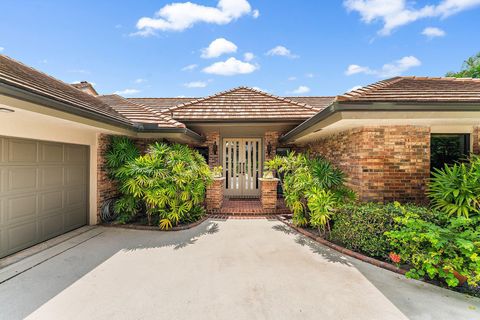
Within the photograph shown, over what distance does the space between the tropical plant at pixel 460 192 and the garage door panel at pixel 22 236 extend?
8.27 meters

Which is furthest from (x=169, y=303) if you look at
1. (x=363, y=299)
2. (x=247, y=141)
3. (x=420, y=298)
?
(x=247, y=141)

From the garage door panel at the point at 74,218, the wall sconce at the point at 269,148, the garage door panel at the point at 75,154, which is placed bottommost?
the garage door panel at the point at 74,218

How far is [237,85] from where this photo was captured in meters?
10.6

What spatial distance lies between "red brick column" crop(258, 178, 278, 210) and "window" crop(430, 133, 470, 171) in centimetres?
423

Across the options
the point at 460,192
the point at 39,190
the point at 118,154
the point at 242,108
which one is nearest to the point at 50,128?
the point at 39,190

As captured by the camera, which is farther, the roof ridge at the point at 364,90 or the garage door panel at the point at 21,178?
the garage door panel at the point at 21,178

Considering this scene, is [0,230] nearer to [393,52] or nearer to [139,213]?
[139,213]

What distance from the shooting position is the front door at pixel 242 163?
9.30 meters

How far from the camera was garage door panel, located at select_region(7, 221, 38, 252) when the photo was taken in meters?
4.05

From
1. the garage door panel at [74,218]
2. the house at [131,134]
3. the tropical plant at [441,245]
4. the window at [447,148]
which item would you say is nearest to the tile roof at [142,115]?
the house at [131,134]

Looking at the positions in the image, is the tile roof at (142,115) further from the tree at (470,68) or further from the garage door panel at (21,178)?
the tree at (470,68)

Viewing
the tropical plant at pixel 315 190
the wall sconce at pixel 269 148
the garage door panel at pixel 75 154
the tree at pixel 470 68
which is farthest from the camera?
the tree at pixel 470 68

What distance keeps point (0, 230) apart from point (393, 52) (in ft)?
49.0

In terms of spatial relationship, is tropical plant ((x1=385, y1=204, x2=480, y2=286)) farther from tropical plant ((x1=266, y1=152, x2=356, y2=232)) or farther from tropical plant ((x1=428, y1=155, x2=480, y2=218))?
tropical plant ((x1=266, y1=152, x2=356, y2=232))
